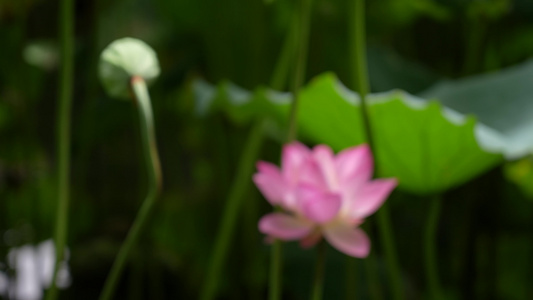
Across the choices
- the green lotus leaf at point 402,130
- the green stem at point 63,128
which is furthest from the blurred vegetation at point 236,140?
the green stem at point 63,128

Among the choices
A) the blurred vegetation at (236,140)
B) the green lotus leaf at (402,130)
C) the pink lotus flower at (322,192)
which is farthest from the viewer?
the blurred vegetation at (236,140)

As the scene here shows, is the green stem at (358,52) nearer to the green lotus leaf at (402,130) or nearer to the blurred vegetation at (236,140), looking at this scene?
the green lotus leaf at (402,130)

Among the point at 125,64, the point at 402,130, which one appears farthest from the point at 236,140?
the point at 125,64

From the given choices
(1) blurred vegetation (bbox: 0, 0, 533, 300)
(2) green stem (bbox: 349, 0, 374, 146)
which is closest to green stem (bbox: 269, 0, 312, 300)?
(2) green stem (bbox: 349, 0, 374, 146)

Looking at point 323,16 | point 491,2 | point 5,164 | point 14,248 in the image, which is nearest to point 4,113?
point 5,164

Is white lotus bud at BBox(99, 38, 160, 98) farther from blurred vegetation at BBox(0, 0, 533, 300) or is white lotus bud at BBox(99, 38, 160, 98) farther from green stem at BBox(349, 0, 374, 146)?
blurred vegetation at BBox(0, 0, 533, 300)
